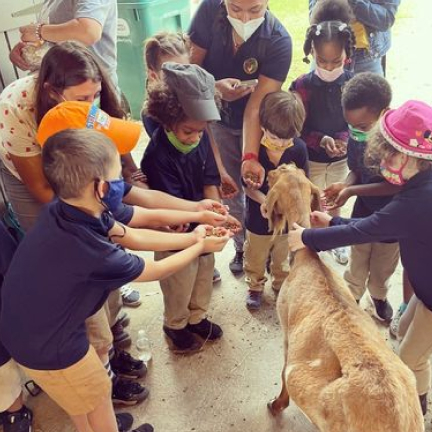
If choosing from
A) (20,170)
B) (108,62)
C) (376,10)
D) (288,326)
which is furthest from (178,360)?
(376,10)

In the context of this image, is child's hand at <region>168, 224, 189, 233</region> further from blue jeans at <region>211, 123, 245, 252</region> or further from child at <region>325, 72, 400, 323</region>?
child at <region>325, 72, 400, 323</region>

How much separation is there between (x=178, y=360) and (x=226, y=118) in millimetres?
1848

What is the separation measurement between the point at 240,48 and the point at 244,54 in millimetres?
52

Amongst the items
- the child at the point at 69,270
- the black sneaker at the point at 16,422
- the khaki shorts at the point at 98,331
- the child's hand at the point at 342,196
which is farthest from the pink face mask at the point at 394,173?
the black sneaker at the point at 16,422

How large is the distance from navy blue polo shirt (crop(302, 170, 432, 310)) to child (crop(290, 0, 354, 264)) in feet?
3.87

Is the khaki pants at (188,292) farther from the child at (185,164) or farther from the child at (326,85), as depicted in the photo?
the child at (326,85)

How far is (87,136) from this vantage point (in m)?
1.87

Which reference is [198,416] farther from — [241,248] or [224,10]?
[224,10]

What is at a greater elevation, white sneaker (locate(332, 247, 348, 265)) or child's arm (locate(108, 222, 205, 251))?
child's arm (locate(108, 222, 205, 251))

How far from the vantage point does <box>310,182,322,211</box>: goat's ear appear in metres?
2.83

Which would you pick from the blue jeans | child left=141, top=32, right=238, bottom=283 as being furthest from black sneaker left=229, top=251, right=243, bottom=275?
child left=141, top=32, right=238, bottom=283

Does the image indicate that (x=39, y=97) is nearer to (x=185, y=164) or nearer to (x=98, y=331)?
(x=185, y=164)

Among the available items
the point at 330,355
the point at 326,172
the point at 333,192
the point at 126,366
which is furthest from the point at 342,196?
the point at 126,366

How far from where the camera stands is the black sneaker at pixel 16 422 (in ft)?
9.04
